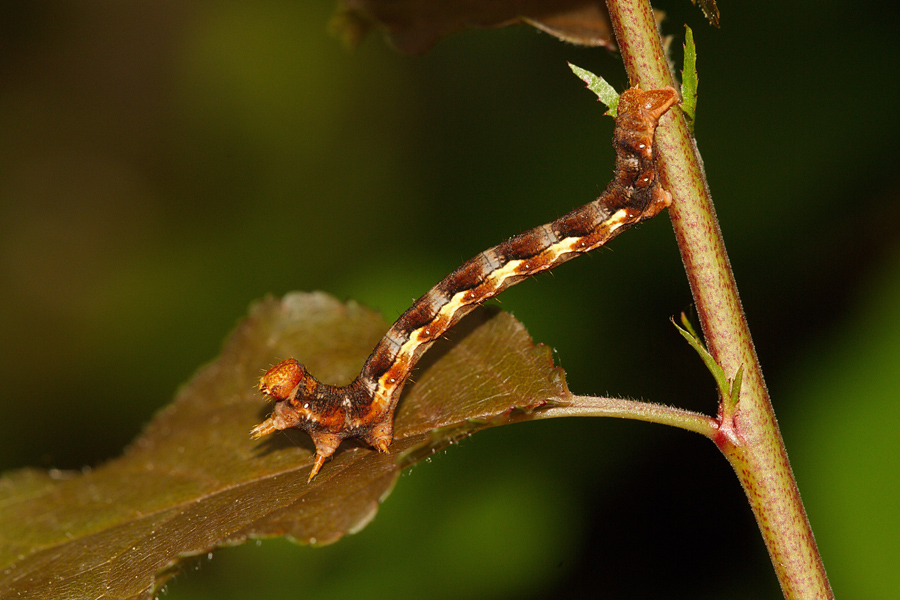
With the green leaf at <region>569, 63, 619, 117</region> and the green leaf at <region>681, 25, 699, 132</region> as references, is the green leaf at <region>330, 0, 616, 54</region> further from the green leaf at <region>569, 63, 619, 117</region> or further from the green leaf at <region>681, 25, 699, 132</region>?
the green leaf at <region>681, 25, 699, 132</region>

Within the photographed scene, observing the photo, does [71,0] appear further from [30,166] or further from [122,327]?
[122,327]

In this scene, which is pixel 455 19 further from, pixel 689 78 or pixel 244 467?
pixel 244 467

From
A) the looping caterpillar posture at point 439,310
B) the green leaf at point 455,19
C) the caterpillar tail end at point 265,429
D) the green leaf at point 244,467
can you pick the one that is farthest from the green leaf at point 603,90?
the caterpillar tail end at point 265,429

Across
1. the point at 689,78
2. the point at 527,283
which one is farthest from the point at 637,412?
the point at 527,283

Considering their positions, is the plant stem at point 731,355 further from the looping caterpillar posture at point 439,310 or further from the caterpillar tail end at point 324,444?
the caterpillar tail end at point 324,444

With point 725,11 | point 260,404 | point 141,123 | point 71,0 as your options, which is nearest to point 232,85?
point 141,123

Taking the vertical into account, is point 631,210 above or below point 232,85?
below
